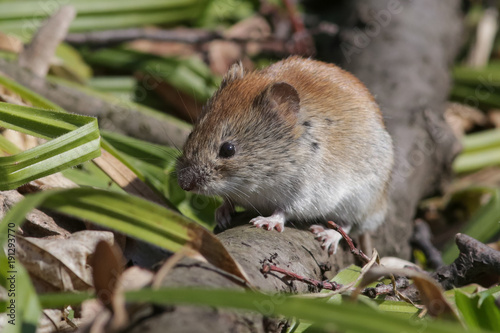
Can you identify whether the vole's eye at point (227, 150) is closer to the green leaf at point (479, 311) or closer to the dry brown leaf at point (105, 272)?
the dry brown leaf at point (105, 272)

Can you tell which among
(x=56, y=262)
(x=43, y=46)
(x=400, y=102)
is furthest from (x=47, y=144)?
(x=400, y=102)

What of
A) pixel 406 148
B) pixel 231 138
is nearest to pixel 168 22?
pixel 406 148

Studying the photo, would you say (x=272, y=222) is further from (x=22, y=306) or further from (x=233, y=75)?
(x=22, y=306)

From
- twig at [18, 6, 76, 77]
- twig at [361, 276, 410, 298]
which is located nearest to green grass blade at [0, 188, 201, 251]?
twig at [361, 276, 410, 298]

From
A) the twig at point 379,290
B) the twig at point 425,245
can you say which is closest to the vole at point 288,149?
the twig at point 379,290

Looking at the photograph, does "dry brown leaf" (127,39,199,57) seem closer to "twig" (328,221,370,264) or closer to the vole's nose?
the vole's nose

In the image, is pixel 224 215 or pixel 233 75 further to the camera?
pixel 233 75
